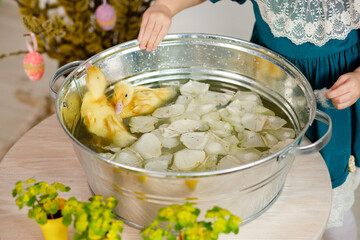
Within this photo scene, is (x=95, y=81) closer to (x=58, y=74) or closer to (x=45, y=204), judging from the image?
(x=58, y=74)

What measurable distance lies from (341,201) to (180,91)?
553 mm

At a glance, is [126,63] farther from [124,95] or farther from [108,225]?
[108,225]

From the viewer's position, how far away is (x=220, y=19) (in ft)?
5.16

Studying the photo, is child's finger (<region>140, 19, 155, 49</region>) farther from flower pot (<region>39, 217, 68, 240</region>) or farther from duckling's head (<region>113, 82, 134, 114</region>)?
Result: flower pot (<region>39, 217, 68, 240</region>)

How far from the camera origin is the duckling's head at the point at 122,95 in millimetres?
881

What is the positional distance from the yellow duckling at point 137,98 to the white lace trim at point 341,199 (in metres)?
0.54

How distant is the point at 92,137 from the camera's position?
834 mm

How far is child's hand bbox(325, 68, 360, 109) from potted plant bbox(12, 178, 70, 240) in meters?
0.54

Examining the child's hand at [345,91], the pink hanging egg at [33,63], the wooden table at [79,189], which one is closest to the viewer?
the wooden table at [79,189]

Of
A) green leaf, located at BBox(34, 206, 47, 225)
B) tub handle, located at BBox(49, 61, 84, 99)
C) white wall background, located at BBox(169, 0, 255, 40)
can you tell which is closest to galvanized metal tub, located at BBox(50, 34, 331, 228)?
tub handle, located at BBox(49, 61, 84, 99)

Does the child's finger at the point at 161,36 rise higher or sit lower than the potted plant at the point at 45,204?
higher

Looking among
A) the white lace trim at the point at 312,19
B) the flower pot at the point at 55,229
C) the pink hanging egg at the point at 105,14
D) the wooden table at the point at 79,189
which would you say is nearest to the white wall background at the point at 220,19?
the pink hanging egg at the point at 105,14

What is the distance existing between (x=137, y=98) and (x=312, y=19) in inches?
→ 16.3

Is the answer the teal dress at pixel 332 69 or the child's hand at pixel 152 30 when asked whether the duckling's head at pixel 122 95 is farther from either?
the teal dress at pixel 332 69
